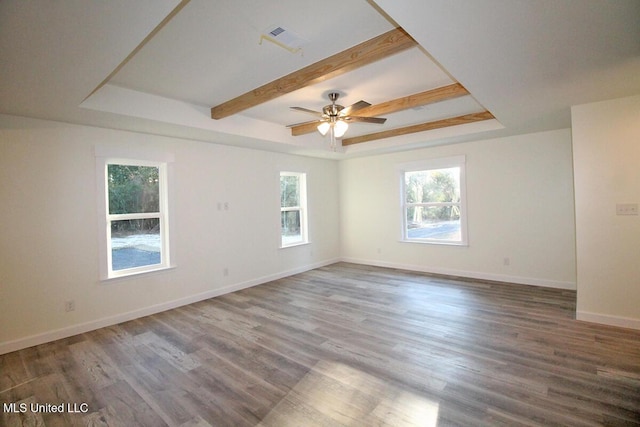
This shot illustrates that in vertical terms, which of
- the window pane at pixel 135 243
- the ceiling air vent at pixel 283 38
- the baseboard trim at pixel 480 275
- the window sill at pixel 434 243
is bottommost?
the baseboard trim at pixel 480 275

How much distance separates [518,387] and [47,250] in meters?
4.55

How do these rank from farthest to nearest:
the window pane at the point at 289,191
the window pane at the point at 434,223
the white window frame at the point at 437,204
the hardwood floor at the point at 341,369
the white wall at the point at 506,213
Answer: the window pane at the point at 289,191 → the window pane at the point at 434,223 → the white window frame at the point at 437,204 → the white wall at the point at 506,213 → the hardwood floor at the point at 341,369

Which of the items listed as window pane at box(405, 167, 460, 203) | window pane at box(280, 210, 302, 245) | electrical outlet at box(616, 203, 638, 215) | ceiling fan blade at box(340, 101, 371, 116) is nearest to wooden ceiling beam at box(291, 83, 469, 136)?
ceiling fan blade at box(340, 101, 371, 116)

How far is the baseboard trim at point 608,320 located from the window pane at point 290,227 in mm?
4475

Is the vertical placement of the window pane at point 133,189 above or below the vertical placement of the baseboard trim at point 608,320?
above

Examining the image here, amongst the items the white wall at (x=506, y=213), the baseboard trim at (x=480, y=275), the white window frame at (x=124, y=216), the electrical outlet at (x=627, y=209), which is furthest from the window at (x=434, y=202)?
the white window frame at (x=124, y=216)

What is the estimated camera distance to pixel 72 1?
1.46 meters

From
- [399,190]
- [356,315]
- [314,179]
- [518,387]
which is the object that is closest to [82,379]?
[356,315]

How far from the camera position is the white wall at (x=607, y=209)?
3.17 m

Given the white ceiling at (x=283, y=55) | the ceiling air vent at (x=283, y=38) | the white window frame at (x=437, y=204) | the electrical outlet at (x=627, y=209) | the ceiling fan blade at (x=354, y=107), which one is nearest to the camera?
the white ceiling at (x=283, y=55)

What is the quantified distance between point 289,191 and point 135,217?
9.33ft

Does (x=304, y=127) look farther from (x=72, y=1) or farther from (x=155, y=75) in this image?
(x=72, y=1)

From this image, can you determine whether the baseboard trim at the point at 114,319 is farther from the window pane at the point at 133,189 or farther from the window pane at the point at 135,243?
the window pane at the point at 133,189

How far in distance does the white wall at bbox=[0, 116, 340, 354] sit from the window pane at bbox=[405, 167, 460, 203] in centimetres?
277
